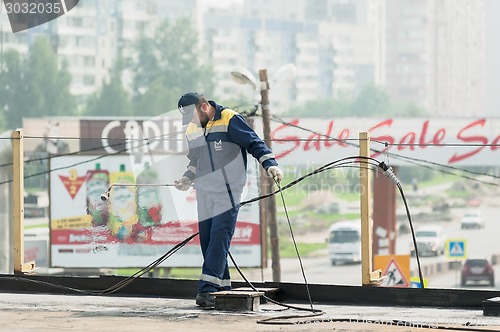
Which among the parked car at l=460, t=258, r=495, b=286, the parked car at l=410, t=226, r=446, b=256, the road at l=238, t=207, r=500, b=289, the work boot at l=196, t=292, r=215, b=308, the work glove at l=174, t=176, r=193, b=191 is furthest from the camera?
the parked car at l=410, t=226, r=446, b=256

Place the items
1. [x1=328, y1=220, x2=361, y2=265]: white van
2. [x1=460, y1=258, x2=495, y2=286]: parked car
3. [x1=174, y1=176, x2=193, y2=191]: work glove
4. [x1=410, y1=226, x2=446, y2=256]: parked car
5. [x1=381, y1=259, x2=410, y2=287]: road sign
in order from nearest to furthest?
[x1=174, y1=176, x2=193, y2=191]: work glove < [x1=381, y1=259, x2=410, y2=287]: road sign < [x1=460, y1=258, x2=495, y2=286]: parked car < [x1=328, y1=220, x2=361, y2=265]: white van < [x1=410, y1=226, x2=446, y2=256]: parked car

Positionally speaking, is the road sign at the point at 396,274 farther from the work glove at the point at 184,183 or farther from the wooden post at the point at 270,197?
the work glove at the point at 184,183

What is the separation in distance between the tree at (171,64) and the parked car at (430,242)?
4937 cm

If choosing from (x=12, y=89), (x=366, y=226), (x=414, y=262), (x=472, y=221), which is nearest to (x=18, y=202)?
(x=366, y=226)

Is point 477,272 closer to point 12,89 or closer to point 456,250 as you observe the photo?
point 456,250

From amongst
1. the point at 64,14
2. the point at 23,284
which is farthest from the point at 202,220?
the point at 64,14

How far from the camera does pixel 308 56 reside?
598ft

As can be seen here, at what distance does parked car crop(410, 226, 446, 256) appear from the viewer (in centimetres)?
8738

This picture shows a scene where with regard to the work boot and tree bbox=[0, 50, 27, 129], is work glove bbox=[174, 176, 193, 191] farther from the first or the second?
tree bbox=[0, 50, 27, 129]

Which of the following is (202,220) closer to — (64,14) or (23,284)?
(23,284)

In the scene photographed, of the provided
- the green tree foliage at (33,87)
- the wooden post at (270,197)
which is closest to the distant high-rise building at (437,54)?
the green tree foliage at (33,87)

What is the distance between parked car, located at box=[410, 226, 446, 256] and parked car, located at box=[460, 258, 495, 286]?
→ 16.2m

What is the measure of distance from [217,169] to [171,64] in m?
136

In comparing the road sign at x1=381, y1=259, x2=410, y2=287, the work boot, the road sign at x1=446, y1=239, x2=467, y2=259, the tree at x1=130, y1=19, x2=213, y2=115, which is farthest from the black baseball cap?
the tree at x1=130, y1=19, x2=213, y2=115
